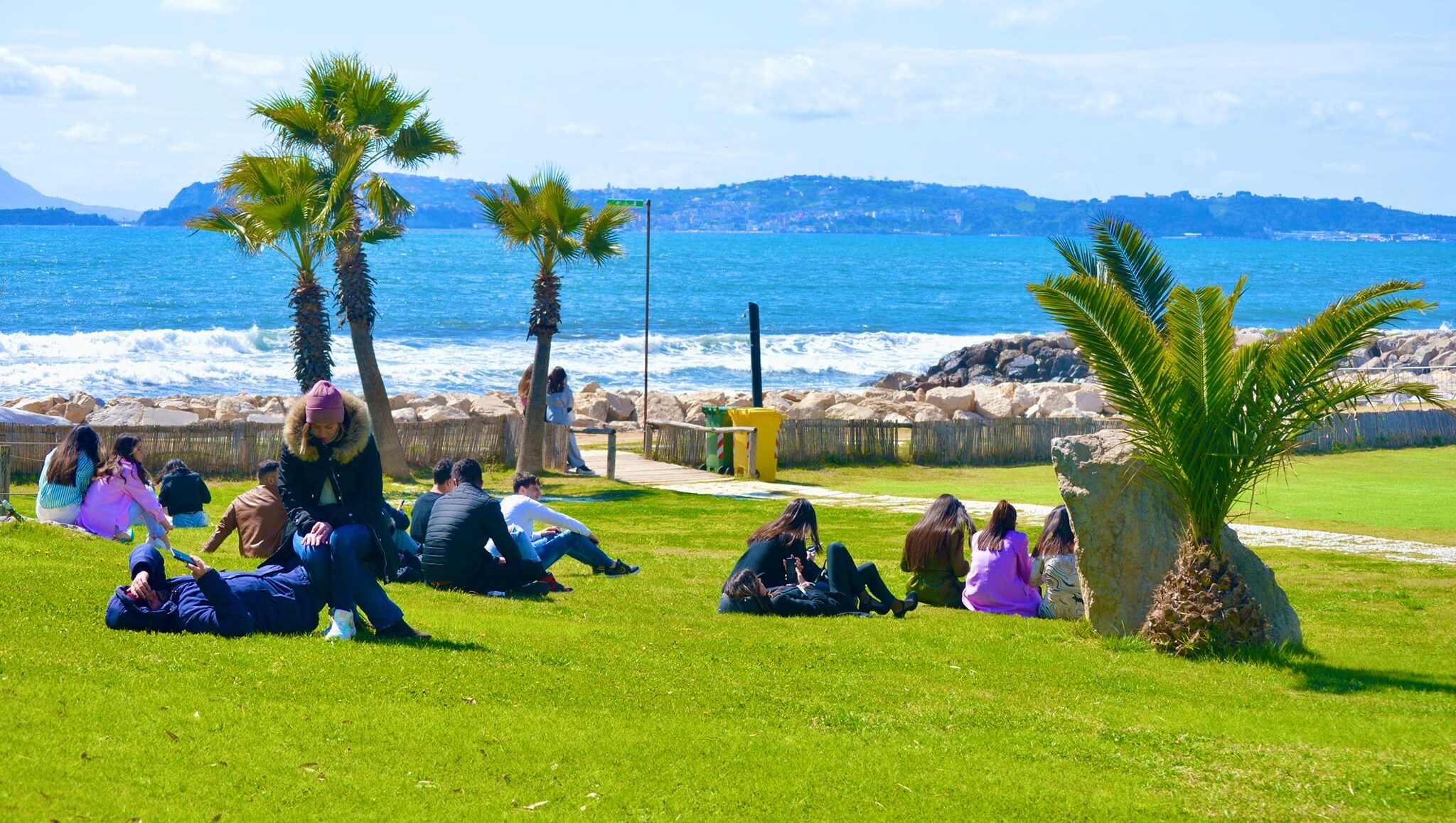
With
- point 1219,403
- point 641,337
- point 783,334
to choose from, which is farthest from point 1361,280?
point 1219,403

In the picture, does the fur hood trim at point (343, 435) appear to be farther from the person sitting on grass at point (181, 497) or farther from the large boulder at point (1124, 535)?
the person sitting on grass at point (181, 497)

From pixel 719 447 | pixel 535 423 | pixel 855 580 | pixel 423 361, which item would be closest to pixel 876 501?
pixel 719 447

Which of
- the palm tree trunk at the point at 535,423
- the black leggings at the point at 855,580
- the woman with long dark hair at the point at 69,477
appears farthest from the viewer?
the palm tree trunk at the point at 535,423

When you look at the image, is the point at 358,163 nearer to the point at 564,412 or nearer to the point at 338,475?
the point at 564,412

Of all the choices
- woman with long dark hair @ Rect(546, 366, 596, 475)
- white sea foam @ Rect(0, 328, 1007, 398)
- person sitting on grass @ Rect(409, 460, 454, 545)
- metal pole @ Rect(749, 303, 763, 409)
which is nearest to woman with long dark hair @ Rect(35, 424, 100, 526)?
person sitting on grass @ Rect(409, 460, 454, 545)

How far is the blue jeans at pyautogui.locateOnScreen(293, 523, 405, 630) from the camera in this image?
7.16m

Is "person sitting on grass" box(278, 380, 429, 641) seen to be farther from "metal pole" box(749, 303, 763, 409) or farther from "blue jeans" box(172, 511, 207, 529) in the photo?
"metal pole" box(749, 303, 763, 409)

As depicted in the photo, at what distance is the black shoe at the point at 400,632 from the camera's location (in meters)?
7.44

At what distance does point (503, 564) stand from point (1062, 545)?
431cm

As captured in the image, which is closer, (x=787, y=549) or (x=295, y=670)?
(x=295, y=670)

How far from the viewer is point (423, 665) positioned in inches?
270

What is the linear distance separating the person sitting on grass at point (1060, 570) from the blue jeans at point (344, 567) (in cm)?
528

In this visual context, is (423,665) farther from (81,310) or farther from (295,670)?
(81,310)

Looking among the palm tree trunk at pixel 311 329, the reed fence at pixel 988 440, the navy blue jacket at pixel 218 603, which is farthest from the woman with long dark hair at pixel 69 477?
the reed fence at pixel 988 440
